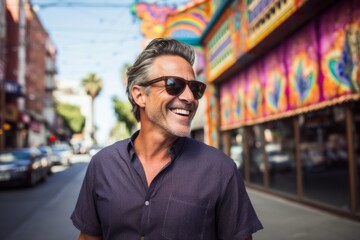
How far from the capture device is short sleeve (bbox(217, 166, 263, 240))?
176 cm

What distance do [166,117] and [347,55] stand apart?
18.6ft

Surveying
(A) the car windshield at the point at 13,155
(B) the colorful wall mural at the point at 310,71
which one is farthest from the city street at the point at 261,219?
(A) the car windshield at the point at 13,155

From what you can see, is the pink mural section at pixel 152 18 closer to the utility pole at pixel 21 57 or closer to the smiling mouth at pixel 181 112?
the smiling mouth at pixel 181 112

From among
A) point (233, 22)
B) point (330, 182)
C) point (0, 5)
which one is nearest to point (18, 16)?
point (0, 5)

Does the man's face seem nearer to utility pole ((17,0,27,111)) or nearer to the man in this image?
the man

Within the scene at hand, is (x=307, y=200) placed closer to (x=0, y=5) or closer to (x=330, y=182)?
(x=330, y=182)

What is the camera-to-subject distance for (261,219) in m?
7.06

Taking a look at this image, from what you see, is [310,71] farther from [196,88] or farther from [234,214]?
[234,214]

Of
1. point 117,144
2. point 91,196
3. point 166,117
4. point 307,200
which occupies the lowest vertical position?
point 307,200

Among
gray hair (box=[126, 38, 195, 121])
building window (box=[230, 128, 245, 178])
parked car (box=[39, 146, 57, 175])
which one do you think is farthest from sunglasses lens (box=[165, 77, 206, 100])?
parked car (box=[39, 146, 57, 175])

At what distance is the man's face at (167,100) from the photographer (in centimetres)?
198

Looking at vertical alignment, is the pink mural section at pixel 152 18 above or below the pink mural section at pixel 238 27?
above

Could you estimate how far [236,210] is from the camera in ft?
5.79

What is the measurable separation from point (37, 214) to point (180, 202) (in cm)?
752
